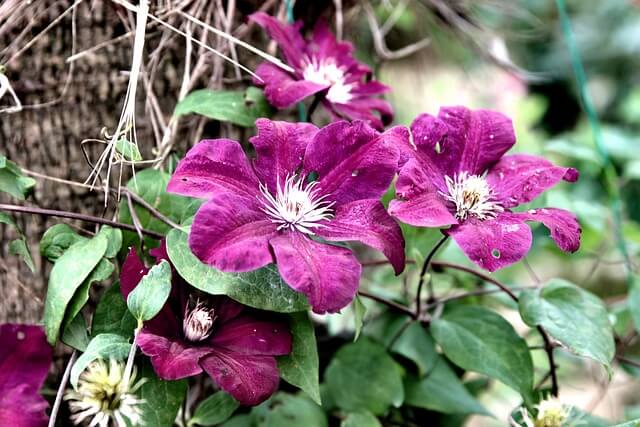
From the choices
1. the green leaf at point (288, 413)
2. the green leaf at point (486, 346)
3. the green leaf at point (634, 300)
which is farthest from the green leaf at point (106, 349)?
the green leaf at point (634, 300)

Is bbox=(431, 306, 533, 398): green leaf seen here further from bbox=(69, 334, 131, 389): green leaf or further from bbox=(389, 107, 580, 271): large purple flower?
bbox=(69, 334, 131, 389): green leaf

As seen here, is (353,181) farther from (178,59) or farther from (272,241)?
(178,59)

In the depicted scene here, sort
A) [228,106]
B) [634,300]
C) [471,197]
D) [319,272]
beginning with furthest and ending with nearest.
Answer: [634,300]
[228,106]
[471,197]
[319,272]

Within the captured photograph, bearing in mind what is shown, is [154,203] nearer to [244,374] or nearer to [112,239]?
[112,239]

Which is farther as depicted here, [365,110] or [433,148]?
[365,110]

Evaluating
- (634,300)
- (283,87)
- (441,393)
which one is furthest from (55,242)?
(634,300)

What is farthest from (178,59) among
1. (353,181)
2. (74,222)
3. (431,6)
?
(431,6)

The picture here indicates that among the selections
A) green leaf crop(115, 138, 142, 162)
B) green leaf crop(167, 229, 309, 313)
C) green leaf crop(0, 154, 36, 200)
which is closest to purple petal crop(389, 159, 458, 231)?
green leaf crop(167, 229, 309, 313)
